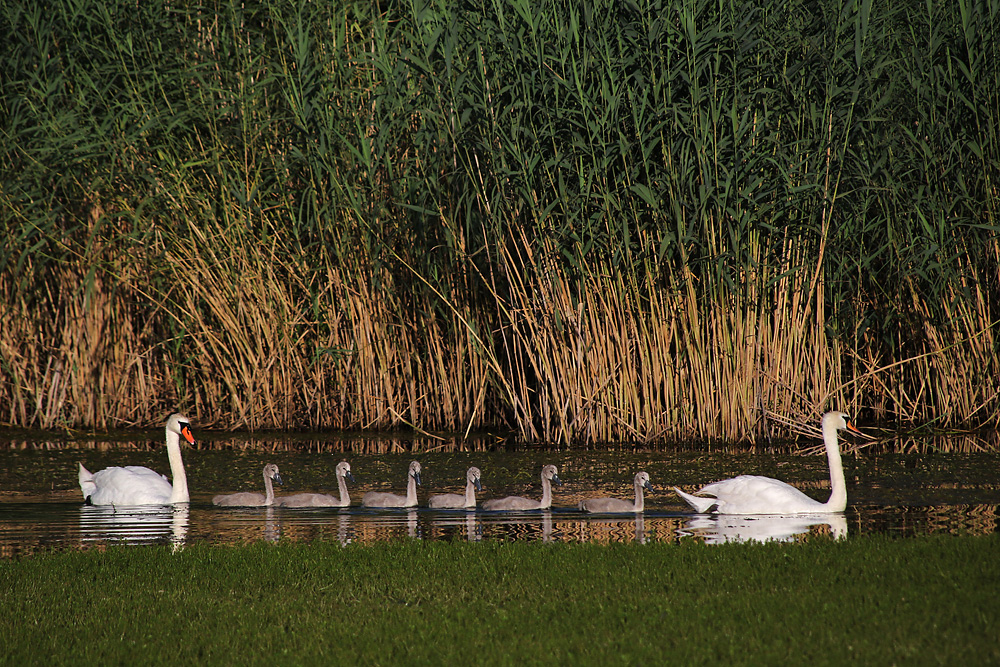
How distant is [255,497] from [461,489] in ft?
5.78

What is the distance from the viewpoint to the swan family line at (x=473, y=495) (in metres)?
8.90

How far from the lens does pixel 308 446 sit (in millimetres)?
12680

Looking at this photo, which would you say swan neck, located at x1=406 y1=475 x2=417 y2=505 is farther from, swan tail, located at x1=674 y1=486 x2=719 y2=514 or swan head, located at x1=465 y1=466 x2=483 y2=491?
swan tail, located at x1=674 y1=486 x2=719 y2=514

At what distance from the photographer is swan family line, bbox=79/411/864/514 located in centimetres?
890

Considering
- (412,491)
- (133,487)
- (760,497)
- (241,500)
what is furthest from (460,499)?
(133,487)

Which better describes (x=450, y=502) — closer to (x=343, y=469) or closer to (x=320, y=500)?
(x=343, y=469)

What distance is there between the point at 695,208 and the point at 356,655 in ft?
23.5

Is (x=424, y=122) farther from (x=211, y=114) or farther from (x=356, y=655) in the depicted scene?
(x=356, y=655)

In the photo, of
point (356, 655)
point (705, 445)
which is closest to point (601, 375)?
point (705, 445)

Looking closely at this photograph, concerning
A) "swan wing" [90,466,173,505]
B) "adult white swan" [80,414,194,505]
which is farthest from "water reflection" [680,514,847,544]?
"swan wing" [90,466,173,505]

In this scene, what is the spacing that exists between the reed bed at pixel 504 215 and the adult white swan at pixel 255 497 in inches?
131

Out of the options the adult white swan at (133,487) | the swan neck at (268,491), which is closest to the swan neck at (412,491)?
the swan neck at (268,491)

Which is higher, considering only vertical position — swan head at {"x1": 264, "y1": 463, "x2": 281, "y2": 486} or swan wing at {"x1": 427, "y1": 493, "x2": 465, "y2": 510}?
swan head at {"x1": 264, "y1": 463, "x2": 281, "y2": 486}

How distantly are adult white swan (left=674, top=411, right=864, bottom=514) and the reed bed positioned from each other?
269 cm
